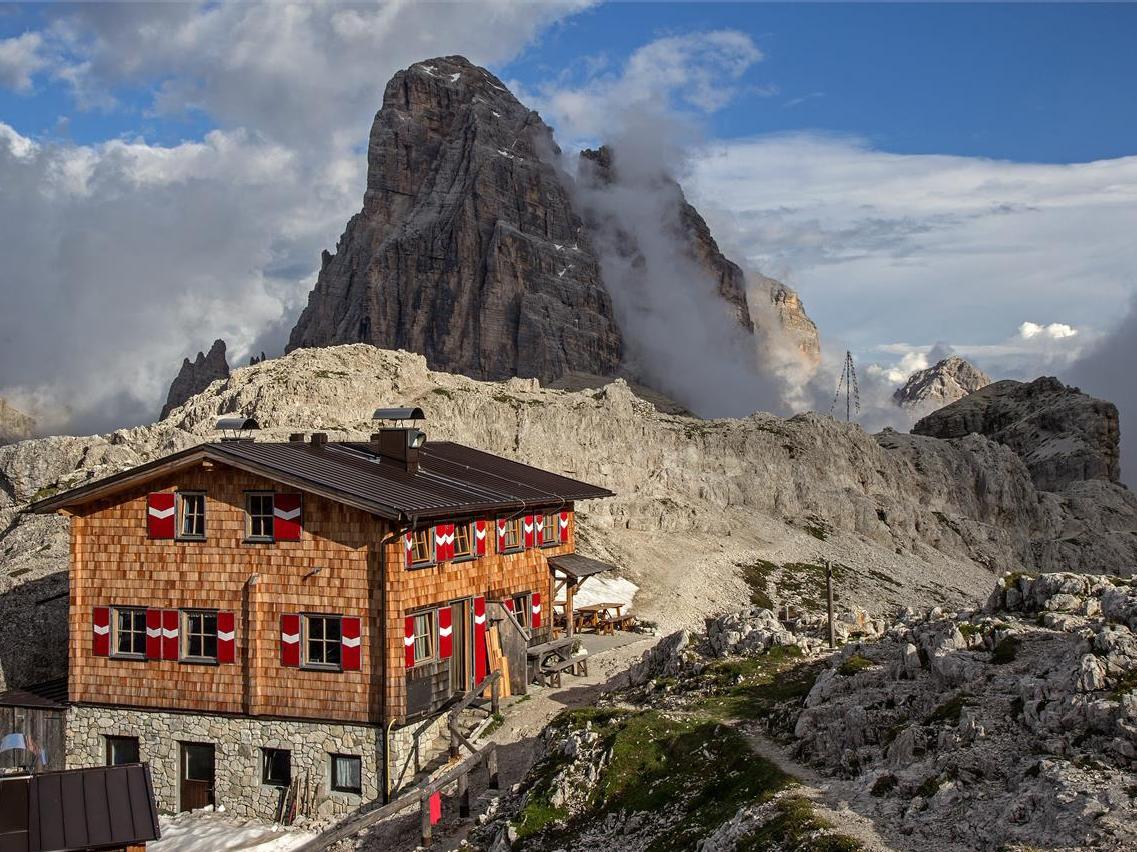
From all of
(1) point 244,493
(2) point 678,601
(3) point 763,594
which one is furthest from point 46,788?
(3) point 763,594

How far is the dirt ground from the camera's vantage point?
28.1 meters

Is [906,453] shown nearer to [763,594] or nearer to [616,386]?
[616,386]

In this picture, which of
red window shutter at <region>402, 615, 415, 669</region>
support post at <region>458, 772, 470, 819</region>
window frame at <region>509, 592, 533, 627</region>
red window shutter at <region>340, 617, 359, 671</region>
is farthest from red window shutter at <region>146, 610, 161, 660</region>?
window frame at <region>509, 592, 533, 627</region>

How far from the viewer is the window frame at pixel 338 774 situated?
104ft

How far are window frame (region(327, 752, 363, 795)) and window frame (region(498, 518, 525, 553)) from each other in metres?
9.36

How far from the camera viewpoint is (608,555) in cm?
7788

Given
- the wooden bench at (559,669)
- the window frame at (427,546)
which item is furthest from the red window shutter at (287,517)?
the wooden bench at (559,669)

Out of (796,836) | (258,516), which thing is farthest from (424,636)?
(796,836)

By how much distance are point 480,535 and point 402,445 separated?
4.13 m

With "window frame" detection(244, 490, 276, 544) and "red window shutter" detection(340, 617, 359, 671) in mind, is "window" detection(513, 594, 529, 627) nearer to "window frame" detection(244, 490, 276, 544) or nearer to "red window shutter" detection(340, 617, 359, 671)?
"red window shutter" detection(340, 617, 359, 671)

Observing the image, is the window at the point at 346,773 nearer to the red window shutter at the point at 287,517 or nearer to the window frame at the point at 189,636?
the window frame at the point at 189,636

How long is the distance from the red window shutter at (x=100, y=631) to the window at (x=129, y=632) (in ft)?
0.62

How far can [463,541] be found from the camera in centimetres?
3572

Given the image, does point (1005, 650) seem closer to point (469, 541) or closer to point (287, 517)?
point (469, 541)
